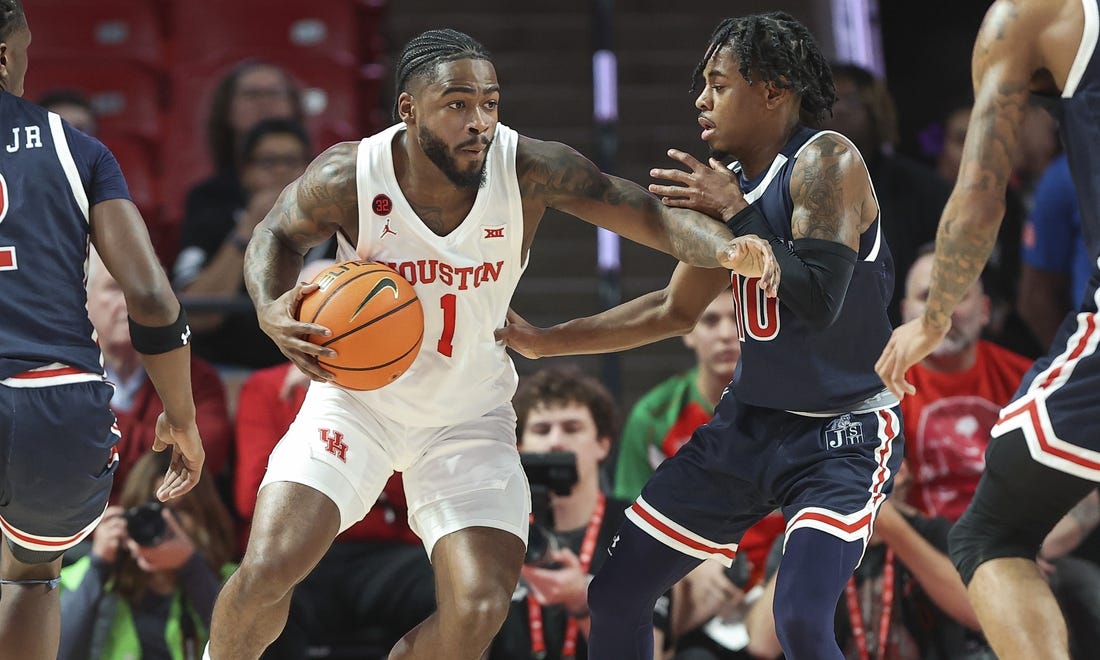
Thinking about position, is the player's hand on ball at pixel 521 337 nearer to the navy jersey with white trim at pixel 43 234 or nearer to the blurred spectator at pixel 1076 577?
the navy jersey with white trim at pixel 43 234

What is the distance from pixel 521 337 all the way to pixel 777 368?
0.86m

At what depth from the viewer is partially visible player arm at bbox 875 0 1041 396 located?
142 inches

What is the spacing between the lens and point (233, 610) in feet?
13.5

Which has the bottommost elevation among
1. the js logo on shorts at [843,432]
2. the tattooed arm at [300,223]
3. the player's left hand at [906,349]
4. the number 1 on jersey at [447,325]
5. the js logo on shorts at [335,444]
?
the js logo on shorts at [335,444]

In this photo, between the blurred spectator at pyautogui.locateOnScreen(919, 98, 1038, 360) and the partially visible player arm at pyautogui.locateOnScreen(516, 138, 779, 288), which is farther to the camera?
the blurred spectator at pyautogui.locateOnScreen(919, 98, 1038, 360)

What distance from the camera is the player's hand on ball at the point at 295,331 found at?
4.04 metres

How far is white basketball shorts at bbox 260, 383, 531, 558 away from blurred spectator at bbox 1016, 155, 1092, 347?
11.2ft

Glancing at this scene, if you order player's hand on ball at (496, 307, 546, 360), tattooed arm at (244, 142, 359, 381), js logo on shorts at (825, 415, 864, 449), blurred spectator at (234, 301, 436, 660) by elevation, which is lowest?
blurred spectator at (234, 301, 436, 660)

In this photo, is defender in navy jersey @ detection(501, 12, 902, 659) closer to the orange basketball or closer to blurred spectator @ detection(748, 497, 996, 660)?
the orange basketball

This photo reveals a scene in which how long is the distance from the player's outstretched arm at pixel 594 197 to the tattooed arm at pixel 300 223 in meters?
0.54

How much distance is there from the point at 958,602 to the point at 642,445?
4.80 ft

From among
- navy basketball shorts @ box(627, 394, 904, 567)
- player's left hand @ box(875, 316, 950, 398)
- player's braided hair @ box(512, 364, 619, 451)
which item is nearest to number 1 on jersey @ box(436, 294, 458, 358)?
navy basketball shorts @ box(627, 394, 904, 567)

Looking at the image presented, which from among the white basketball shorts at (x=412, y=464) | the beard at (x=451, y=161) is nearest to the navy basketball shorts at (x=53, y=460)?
the white basketball shorts at (x=412, y=464)

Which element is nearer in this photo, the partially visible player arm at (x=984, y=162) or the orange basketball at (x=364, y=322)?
the partially visible player arm at (x=984, y=162)
